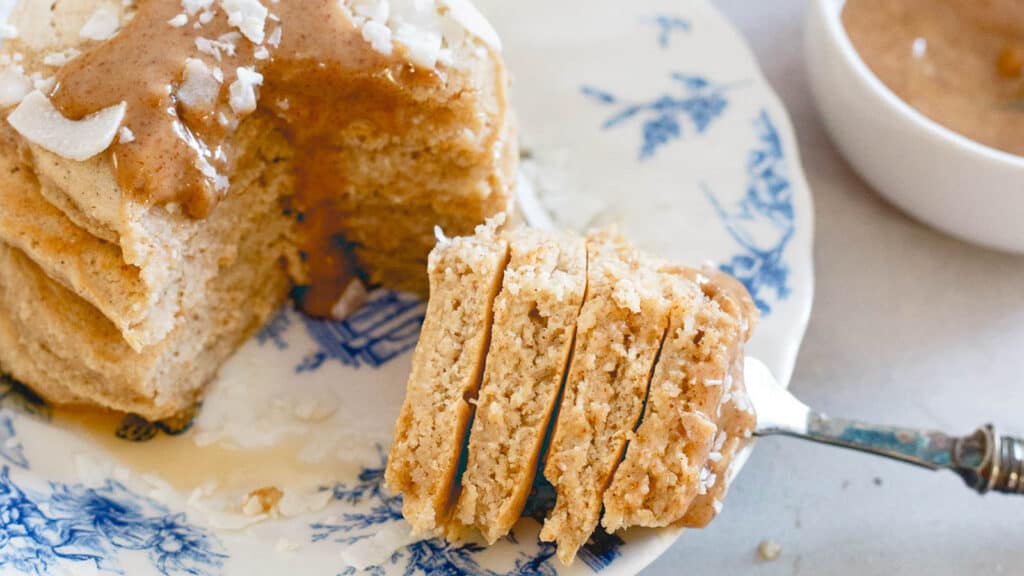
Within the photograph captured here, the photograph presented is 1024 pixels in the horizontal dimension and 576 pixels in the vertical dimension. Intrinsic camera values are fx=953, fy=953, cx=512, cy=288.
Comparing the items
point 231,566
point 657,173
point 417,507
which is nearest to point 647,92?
point 657,173

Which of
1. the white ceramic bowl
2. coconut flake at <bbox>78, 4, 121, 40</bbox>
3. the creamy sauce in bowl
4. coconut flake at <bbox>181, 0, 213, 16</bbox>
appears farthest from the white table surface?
coconut flake at <bbox>78, 4, 121, 40</bbox>

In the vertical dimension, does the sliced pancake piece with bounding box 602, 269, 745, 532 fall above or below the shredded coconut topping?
below

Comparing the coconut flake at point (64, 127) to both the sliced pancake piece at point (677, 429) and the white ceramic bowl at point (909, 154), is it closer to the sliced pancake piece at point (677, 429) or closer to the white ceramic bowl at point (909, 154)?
the sliced pancake piece at point (677, 429)

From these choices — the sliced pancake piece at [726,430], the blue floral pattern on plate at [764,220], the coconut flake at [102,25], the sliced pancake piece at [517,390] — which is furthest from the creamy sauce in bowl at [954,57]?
the coconut flake at [102,25]

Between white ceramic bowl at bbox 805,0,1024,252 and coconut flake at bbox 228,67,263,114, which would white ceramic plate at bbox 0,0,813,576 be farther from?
coconut flake at bbox 228,67,263,114

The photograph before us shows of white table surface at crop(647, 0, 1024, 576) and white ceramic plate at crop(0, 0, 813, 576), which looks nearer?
white ceramic plate at crop(0, 0, 813, 576)

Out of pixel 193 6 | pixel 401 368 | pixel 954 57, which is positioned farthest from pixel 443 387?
pixel 954 57

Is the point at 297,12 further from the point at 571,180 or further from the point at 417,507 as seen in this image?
the point at 417,507
